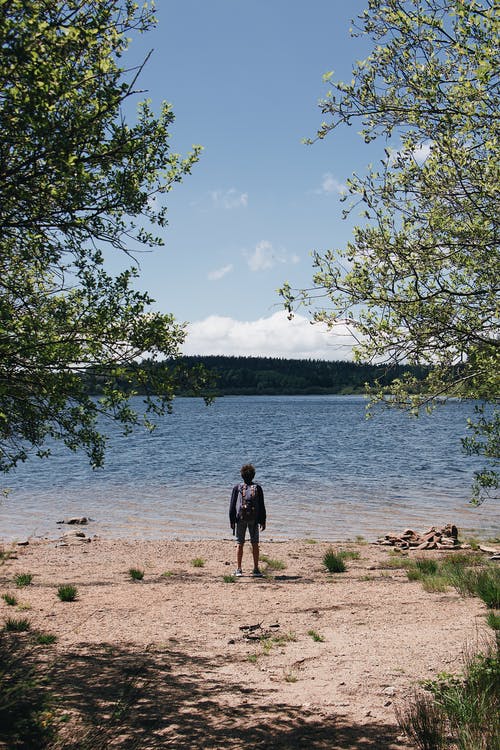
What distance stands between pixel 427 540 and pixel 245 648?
39.5ft

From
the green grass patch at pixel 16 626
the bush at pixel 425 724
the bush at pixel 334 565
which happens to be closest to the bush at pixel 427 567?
the bush at pixel 334 565

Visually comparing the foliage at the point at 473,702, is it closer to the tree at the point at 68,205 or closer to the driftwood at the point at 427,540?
the tree at the point at 68,205

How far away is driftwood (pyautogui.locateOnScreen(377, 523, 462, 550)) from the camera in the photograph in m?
19.0

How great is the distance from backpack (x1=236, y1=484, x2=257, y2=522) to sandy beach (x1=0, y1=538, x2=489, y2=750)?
1.42 m

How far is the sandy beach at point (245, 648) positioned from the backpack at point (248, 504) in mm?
1418

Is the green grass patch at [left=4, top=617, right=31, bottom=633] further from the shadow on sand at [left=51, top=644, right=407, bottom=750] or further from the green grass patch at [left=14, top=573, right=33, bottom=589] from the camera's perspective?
the green grass patch at [left=14, top=573, right=33, bottom=589]

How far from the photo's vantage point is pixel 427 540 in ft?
65.1

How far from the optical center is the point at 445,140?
293 inches

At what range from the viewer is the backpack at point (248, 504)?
1466 centimetres

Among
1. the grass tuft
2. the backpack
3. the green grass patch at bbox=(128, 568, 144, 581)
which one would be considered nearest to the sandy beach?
the grass tuft

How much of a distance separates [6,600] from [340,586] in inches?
266

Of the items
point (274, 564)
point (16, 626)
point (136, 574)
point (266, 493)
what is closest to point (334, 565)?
point (274, 564)

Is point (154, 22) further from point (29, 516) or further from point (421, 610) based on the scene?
point (29, 516)

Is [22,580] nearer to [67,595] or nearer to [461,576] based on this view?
[67,595]
